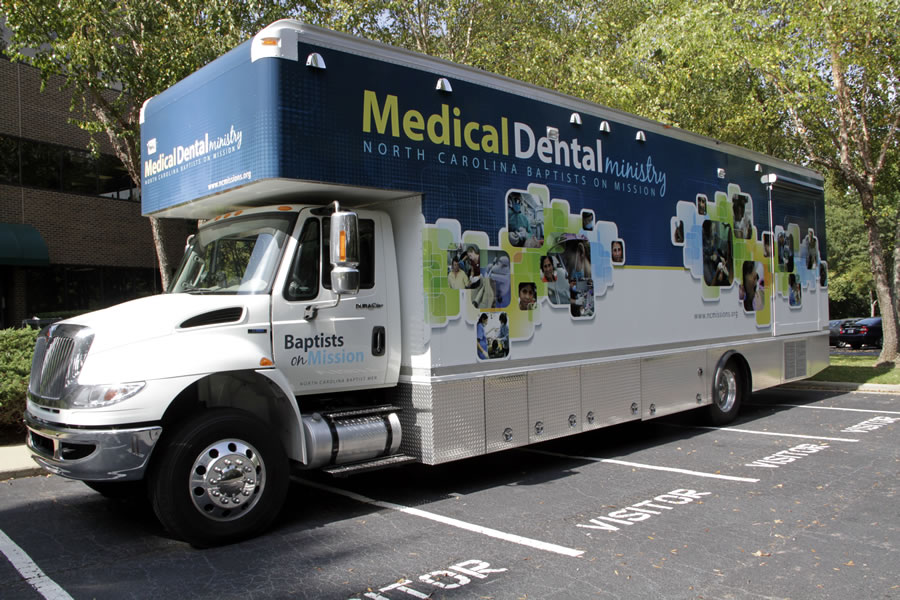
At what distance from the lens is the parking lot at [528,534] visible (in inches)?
182

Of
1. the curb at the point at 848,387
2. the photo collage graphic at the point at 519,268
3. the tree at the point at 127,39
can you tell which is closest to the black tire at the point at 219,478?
the photo collage graphic at the point at 519,268

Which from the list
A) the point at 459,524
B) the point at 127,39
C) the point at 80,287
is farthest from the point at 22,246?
the point at 459,524

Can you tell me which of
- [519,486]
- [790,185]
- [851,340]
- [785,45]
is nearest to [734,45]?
[785,45]

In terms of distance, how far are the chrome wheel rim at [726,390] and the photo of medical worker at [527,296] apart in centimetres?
399

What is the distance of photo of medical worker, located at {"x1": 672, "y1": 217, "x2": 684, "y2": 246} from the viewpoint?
9625 mm

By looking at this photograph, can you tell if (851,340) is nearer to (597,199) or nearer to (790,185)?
(790,185)

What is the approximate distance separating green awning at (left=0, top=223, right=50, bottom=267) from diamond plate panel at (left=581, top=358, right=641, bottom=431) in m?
18.0

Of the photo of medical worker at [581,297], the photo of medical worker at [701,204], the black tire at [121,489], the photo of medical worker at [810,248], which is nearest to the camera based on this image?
the black tire at [121,489]

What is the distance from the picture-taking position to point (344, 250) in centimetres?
574

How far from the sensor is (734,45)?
1555cm

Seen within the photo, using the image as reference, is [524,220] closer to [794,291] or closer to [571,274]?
[571,274]

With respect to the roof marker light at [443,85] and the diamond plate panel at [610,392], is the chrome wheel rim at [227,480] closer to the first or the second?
the roof marker light at [443,85]

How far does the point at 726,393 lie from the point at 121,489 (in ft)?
26.4

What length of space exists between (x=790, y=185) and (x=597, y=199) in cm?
551
